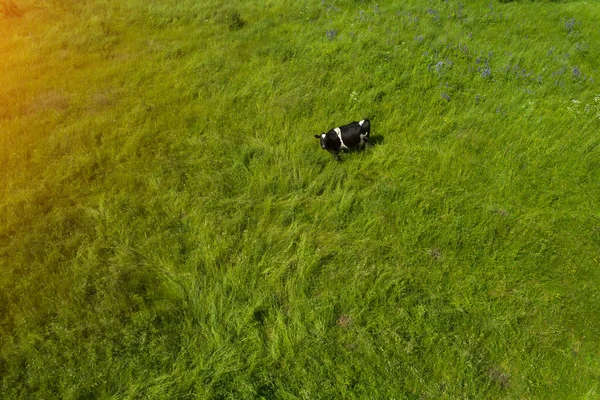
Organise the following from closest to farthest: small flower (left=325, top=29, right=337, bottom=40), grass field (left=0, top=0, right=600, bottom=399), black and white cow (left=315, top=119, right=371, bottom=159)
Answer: grass field (left=0, top=0, right=600, bottom=399)
black and white cow (left=315, top=119, right=371, bottom=159)
small flower (left=325, top=29, right=337, bottom=40)

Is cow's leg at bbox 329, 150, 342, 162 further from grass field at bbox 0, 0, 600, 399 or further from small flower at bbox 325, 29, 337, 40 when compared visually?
small flower at bbox 325, 29, 337, 40

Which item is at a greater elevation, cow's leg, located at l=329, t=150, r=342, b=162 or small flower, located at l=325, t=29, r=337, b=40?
small flower, located at l=325, t=29, r=337, b=40

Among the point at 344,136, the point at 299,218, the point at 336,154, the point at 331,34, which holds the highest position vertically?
the point at 331,34

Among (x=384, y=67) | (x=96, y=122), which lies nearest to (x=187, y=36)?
(x=96, y=122)

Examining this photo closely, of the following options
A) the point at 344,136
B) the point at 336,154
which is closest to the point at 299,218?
the point at 336,154

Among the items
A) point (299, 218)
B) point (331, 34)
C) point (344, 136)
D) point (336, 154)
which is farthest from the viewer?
point (331, 34)

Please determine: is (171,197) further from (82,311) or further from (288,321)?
(288,321)

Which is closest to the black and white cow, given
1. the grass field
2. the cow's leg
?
the cow's leg

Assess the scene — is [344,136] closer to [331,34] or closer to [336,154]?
[336,154]
